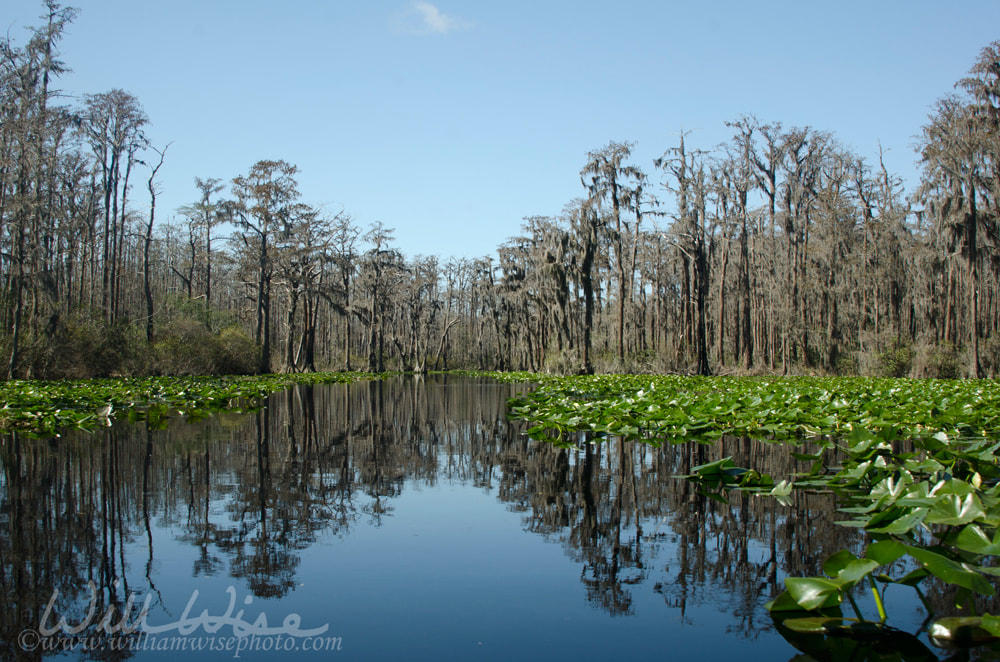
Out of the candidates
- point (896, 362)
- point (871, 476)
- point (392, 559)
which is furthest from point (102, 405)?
point (896, 362)

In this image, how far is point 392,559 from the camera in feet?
13.9

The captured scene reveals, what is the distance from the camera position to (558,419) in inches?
450

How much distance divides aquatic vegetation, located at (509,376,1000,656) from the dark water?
24 cm

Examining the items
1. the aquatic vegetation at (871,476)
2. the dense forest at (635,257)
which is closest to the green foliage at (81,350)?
the dense forest at (635,257)

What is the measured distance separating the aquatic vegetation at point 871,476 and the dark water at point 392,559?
0.24m

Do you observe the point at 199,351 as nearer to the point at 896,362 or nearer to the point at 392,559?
the point at 392,559

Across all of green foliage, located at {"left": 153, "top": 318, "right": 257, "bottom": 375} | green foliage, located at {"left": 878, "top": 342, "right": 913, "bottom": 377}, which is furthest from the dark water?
green foliage, located at {"left": 878, "top": 342, "right": 913, "bottom": 377}

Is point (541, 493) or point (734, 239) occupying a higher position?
point (734, 239)

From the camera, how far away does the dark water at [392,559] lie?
2939mm

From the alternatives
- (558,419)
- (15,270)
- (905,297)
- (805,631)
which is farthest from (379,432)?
(905,297)

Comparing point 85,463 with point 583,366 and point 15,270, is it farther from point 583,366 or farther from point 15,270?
point 583,366

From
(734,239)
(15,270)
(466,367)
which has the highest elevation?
(734,239)

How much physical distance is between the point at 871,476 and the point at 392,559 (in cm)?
399

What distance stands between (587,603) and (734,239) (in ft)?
131
